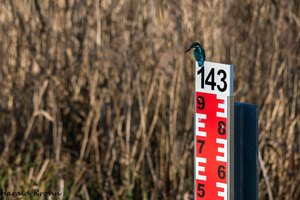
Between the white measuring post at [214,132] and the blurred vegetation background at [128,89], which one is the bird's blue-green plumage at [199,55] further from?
the blurred vegetation background at [128,89]

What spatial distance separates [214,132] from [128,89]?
1.18 m

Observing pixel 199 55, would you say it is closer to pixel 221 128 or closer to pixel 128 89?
pixel 221 128

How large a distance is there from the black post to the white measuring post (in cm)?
3

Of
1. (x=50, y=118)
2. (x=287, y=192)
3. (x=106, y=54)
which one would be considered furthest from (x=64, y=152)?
(x=287, y=192)

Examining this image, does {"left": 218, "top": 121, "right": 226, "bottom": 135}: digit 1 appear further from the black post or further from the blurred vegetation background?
the blurred vegetation background

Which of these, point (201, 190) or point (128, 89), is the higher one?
point (128, 89)

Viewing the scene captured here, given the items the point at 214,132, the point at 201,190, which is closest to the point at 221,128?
the point at 214,132

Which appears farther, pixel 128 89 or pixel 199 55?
pixel 128 89

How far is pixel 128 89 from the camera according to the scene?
10.0 feet

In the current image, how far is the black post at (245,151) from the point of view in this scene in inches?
75.3

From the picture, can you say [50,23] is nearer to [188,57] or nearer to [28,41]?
[28,41]

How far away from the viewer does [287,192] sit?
9.89ft

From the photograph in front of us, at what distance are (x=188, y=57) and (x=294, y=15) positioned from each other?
36 centimetres

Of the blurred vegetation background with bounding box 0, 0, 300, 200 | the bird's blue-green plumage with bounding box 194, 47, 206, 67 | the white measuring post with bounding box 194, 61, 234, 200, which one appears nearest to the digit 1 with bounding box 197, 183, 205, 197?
the white measuring post with bounding box 194, 61, 234, 200
